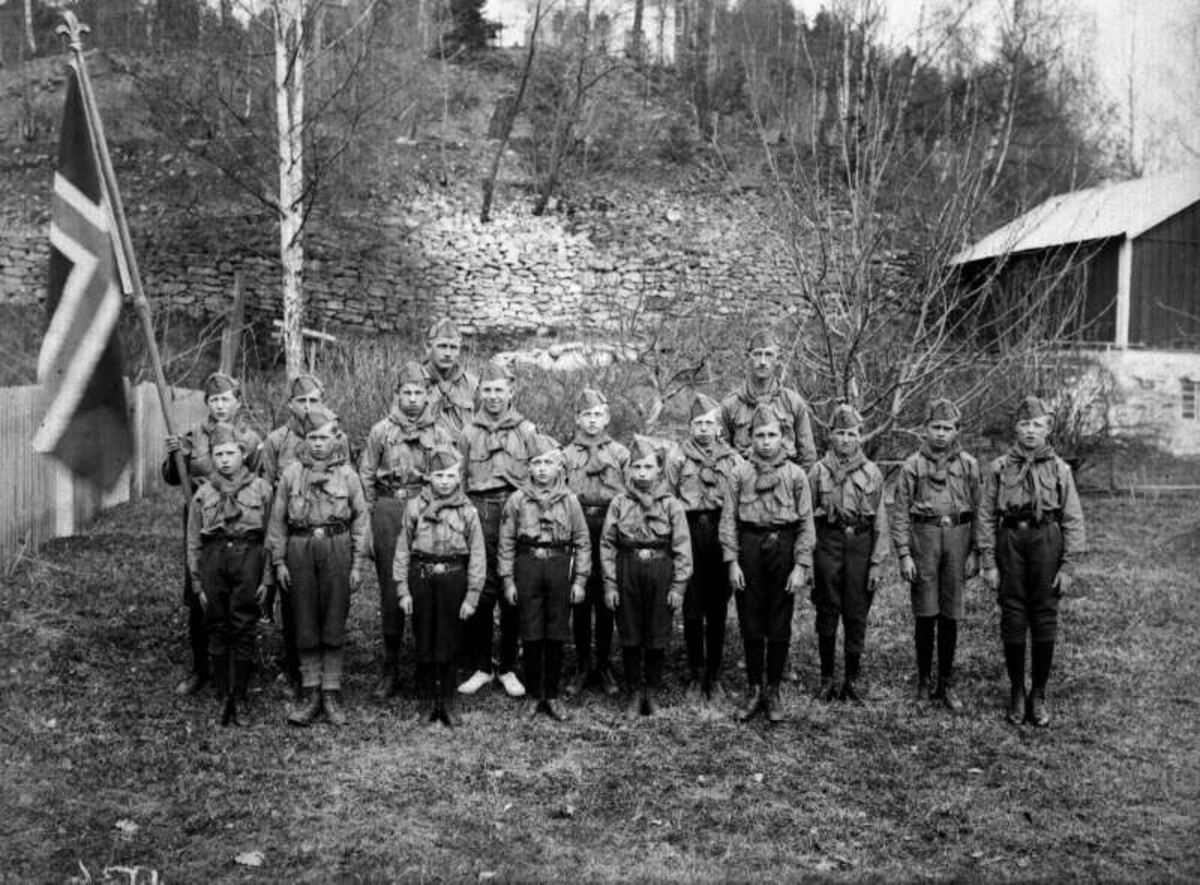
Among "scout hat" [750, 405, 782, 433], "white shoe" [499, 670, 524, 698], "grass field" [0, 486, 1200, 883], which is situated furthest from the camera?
"white shoe" [499, 670, 524, 698]

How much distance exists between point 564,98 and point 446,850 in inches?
1089

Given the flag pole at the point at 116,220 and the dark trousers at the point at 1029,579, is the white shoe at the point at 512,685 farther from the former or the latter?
the dark trousers at the point at 1029,579

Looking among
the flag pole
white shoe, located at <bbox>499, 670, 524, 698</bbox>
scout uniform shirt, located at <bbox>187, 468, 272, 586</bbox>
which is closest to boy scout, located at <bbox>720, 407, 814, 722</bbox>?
white shoe, located at <bbox>499, 670, 524, 698</bbox>

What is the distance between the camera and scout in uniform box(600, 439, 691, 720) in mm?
6586

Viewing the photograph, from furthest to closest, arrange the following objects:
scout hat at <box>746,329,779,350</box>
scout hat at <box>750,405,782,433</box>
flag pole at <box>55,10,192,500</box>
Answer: scout hat at <box>746,329,779,350</box>, scout hat at <box>750,405,782,433</box>, flag pole at <box>55,10,192,500</box>

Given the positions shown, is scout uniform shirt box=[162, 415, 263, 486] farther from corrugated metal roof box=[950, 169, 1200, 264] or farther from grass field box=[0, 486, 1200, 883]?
corrugated metal roof box=[950, 169, 1200, 264]

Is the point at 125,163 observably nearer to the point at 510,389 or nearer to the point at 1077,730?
the point at 510,389

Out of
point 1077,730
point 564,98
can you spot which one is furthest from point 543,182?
point 1077,730

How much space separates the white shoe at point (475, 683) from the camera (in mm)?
7012

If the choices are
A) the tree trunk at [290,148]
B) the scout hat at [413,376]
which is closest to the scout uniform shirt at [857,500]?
the scout hat at [413,376]

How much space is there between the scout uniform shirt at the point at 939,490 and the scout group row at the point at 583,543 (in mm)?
14

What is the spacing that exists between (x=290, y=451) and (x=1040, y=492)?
16.0 feet

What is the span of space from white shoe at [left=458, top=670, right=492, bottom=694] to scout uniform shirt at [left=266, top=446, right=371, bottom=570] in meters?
1.45

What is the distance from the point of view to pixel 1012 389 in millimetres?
14867
